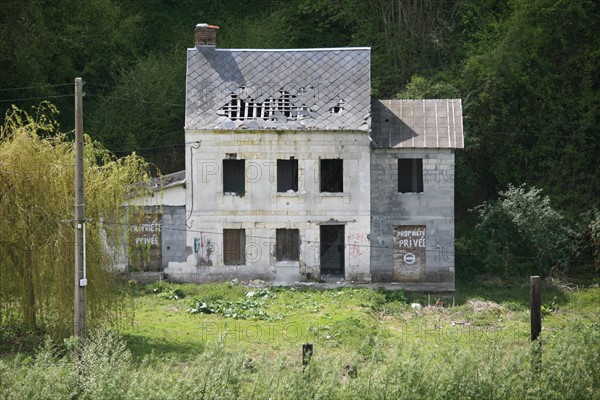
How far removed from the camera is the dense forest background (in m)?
36.7

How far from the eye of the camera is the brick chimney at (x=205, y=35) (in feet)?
110

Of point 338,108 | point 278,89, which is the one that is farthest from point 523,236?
point 278,89

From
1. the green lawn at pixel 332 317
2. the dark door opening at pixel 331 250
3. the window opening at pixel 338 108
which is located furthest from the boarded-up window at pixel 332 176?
the green lawn at pixel 332 317

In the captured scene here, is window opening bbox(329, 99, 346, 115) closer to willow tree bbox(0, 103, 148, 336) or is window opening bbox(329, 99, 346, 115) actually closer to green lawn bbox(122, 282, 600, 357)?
green lawn bbox(122, 282, 600, 357)

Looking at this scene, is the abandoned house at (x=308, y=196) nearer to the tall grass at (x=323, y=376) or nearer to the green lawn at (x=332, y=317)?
the green lawn at (x=332, y=317)

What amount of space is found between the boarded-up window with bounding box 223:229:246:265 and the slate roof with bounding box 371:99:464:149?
196 inches

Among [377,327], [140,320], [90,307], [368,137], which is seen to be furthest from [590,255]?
[90,307]

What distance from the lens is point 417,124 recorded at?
32656 millimetres

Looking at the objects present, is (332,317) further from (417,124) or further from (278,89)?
(278,89)

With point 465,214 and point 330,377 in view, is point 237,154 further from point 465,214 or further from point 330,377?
point 330,377

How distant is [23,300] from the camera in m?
23.3

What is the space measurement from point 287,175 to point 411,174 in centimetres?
385

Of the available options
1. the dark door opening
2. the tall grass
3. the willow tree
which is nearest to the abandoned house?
the dark door opening

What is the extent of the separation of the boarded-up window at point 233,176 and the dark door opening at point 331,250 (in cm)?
299
